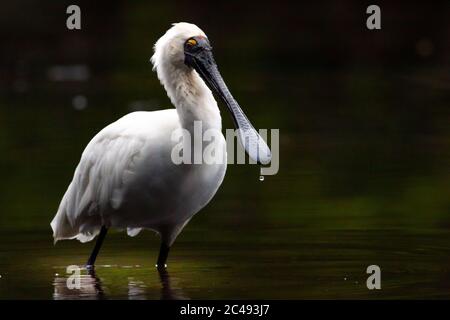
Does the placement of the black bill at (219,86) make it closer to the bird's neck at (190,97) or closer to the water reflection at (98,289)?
the bird's neck at (190,97)

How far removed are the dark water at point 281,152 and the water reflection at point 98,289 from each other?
0.08 feet

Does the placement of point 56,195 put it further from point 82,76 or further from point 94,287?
point 82,76

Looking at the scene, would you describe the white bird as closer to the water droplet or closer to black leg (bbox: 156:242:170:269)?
black leg (bbox: 156:242:170:269)

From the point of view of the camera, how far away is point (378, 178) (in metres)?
14.0

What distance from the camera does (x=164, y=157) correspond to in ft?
30.1

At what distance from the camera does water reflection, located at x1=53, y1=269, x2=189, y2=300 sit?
8.95 m

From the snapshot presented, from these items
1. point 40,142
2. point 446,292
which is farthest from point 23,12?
point 446,292

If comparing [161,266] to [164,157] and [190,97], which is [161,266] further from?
[190,97]

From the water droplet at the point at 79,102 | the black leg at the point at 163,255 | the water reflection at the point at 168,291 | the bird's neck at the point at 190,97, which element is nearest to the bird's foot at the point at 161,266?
the black leg at the point at 163,255

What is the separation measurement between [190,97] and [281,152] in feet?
22.0

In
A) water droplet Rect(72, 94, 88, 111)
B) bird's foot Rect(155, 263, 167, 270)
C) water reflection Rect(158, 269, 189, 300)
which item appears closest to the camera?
water reflection Rect(158, 269, 189, 300)

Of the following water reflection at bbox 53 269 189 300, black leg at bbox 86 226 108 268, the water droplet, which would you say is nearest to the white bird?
black leg at bbox 86 226 108 268

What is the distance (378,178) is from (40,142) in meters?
4.75

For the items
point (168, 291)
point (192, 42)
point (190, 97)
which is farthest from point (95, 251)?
point (192, 42)
